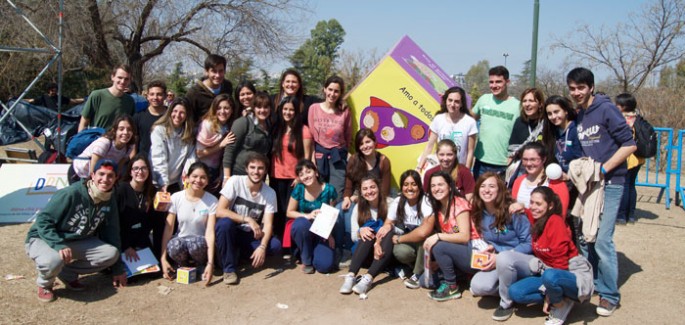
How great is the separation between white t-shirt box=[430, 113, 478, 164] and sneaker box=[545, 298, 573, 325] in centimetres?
173

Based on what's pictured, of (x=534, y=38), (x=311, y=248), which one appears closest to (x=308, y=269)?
(x=311, y=248)

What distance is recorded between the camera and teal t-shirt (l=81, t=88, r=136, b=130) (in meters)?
5.75

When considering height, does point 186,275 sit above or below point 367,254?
below

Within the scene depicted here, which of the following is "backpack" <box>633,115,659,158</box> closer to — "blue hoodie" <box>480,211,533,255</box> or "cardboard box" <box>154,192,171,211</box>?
"blue hoodie" <box>480,211,533,255</box>

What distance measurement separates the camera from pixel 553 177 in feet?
13.9

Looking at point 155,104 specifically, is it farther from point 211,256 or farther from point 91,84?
point 91,84

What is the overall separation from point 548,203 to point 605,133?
2.33 ft

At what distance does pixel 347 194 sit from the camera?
208 inches

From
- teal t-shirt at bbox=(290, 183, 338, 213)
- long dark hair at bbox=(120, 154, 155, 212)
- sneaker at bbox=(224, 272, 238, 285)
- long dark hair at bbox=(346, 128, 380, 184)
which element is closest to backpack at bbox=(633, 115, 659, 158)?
long dark hair at bbox=(346, 128, 380, 184)

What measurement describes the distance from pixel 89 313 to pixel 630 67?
578 inches

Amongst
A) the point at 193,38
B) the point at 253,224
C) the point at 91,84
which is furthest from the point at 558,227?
the point at 91,84

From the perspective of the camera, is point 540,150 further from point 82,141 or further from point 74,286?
point 82,141

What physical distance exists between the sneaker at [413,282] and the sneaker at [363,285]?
0.32 meters

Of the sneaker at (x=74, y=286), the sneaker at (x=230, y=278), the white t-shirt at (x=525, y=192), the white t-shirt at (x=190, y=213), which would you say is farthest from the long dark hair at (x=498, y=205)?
the sneaker at (x=74, y=286)
